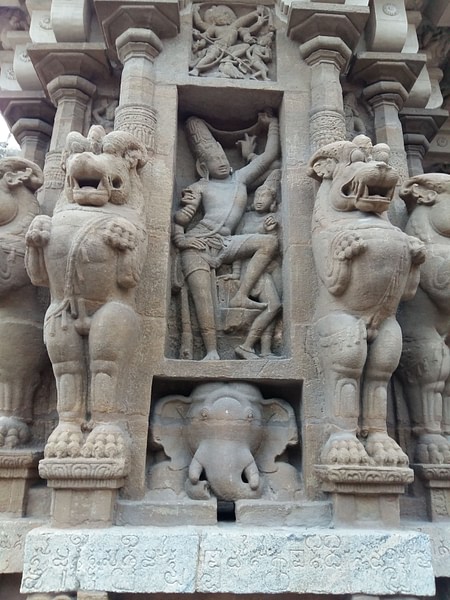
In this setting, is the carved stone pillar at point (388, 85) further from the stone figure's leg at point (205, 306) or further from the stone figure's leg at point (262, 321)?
the stone figure's leg at point (205, 306)

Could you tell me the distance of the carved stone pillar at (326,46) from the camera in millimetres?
4844

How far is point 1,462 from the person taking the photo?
388 centimetres

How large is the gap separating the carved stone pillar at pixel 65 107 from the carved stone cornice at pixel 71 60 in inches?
3.5

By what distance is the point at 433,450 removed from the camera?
412 cm

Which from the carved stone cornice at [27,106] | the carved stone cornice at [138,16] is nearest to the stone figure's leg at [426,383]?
the carved stone cornice at [138,16]

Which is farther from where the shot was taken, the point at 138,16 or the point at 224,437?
the point at 138,16

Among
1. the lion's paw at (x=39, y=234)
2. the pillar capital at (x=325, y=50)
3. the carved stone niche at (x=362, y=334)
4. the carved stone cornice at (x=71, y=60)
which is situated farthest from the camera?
the carved stone cornice at (x=71, y=60)

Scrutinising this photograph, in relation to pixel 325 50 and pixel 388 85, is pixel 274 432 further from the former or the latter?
pixel 388 85

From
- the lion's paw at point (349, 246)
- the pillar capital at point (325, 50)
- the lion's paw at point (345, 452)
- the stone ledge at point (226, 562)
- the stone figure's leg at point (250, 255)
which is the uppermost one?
the pillar capital at point (325, 50)

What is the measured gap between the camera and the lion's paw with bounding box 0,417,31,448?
3.97m

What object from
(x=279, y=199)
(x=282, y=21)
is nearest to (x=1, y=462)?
(x=279, y=199)

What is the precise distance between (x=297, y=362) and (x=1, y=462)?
240 cm

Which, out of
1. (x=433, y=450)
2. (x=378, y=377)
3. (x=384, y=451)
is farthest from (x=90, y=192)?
(x=433, y=450)

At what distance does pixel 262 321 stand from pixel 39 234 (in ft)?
6.39
